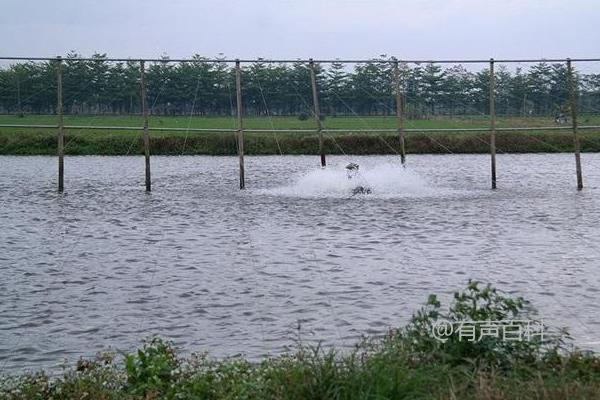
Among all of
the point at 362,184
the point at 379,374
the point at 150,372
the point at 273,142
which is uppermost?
the point at 273,142

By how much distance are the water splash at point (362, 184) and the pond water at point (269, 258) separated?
6 centimetres

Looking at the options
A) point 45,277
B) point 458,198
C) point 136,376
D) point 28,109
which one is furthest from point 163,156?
point 136,376

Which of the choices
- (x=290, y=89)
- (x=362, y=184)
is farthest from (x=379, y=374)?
(x=290, y=89)

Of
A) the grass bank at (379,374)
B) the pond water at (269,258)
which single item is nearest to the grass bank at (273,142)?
the pond water at (269,258)

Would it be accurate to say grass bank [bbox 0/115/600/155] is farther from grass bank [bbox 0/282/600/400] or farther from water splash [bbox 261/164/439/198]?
grass bank [bbox 0/282/600/400]

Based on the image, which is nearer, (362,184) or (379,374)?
(379,374)

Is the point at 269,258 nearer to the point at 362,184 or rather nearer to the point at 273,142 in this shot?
the point at 362,184

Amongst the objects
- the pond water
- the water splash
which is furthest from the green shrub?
the water splash

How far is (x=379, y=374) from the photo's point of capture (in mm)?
5637

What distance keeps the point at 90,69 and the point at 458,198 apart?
16.8 metres

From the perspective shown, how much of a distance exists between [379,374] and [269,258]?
24.1 feet

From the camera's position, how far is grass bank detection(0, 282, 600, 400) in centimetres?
557

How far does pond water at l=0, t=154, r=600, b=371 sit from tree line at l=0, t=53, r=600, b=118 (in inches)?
200

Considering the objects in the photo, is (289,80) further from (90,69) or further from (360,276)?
(360,276)
